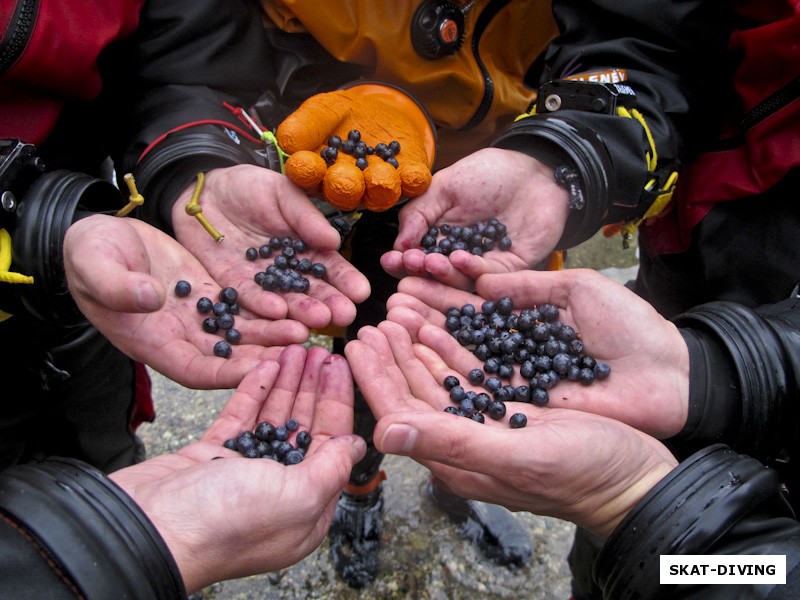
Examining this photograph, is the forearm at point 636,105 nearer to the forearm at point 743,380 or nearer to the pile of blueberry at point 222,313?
the forearm at point 743,380

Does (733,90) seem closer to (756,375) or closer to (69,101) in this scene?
(756,375)

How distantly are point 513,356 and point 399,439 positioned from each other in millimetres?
726

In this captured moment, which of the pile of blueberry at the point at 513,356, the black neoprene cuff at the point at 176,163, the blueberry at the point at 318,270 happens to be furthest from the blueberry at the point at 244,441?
the black neoprene cuff at the point at 176,163

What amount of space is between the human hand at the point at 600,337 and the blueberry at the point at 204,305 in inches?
23.3

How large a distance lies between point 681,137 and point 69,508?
6.96 ft

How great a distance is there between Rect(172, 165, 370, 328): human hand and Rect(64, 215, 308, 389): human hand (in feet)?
0.22

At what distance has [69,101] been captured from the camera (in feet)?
6.25

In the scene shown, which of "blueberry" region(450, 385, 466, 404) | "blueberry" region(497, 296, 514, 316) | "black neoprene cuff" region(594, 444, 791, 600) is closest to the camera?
"black neoprene cuff" region(594, 444, 791, 600)

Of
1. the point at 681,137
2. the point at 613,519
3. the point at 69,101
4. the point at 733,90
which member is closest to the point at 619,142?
the point at 681,137

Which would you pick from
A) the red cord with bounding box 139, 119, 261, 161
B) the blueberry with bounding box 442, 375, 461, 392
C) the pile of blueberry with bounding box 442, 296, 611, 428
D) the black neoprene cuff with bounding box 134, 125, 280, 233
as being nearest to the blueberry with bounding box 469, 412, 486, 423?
the pile of blueberry with bounding box 442, 296, 611, 428

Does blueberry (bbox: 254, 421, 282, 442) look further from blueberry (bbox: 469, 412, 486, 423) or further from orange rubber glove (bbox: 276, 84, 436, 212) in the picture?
orange rubber glove (bbox: 276, 84, 436, 212)

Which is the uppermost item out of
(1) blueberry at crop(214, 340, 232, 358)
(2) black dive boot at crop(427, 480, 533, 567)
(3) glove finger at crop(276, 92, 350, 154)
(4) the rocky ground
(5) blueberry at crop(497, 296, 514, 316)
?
(3) glove finger at crop(276, 92, 350, 154)

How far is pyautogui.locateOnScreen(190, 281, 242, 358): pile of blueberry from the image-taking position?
5.91 ft

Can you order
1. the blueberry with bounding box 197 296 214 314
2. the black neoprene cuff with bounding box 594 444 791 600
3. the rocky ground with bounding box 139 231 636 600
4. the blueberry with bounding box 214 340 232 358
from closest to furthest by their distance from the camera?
the black neoprene cuff with bounding box 594 444 791 600, the blueberry with bounding box 214 340 232 358, the blueberry with bounding box 197 296 214 314, the rocky ground with bounding box 139 231 636 600
